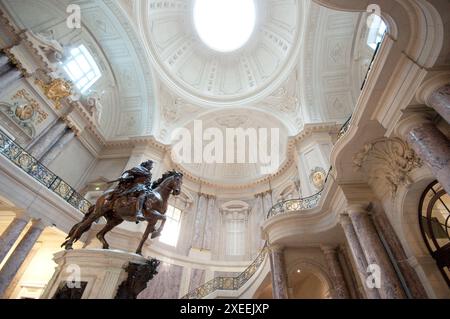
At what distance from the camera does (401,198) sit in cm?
573

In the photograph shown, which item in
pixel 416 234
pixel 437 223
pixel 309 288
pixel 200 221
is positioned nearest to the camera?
pixel 437 223

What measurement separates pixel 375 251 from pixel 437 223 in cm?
152

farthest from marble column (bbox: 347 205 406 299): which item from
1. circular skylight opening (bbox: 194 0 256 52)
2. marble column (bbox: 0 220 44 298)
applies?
circular skylight opening (bbox: 194 0 256 52)

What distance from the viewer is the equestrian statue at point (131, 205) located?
12.8 feet

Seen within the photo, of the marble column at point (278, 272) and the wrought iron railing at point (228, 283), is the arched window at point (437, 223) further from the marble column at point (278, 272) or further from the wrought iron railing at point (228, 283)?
the wrought iron railing at point (228, 283)

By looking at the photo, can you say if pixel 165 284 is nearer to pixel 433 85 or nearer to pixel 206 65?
pixel 433 85

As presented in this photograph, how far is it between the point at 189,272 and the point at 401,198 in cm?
1055

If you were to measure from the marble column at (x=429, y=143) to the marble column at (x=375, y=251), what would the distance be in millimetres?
2820

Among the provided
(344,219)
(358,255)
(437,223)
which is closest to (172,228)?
(344,219)

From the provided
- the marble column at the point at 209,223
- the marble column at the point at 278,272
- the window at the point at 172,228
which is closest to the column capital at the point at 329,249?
the marble column at the point at 278,272

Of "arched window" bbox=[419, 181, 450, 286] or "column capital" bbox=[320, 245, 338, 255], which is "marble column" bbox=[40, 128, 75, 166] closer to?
"column capital" bbox=[320, 245, 338, 255]

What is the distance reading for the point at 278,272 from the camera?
849cm

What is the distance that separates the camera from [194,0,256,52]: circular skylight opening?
17828 millimetres
